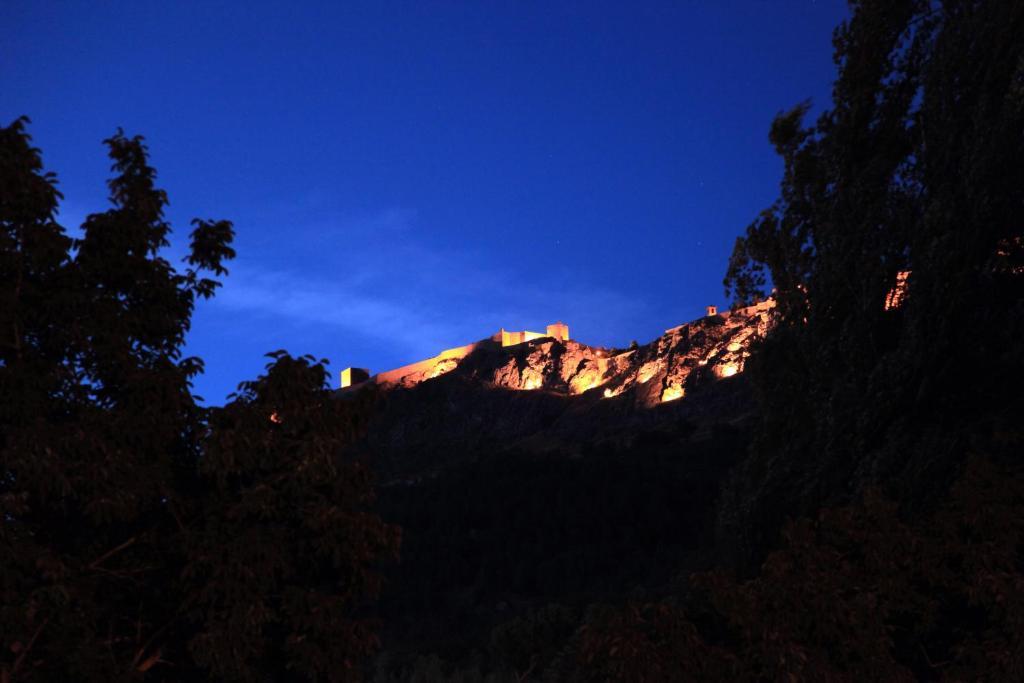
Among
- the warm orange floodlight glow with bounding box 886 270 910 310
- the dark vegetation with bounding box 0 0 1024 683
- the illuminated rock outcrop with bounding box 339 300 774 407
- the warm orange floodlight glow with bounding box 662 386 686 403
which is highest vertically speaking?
the illuminated rock outcrop with bounding box 339 300 774 407

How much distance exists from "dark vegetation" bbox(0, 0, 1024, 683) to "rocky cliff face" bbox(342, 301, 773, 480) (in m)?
55.2

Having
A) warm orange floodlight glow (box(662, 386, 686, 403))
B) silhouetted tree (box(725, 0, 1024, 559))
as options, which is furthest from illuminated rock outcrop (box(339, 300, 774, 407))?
silhouetted tree (box(725, 0, 1024, 559))

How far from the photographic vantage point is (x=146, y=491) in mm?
8641

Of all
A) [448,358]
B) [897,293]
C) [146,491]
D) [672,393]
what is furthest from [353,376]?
[146,491]

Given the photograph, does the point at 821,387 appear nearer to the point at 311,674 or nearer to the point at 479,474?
the point at 311,674

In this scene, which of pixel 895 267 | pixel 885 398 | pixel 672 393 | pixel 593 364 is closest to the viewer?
pixel 885 398

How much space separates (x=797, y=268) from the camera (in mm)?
16641

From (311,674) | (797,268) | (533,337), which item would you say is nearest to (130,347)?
(311,674)

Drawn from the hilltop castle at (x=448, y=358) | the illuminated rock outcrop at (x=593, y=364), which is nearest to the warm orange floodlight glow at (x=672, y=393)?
the illuminated rock outcrop at (x=593, y=364)

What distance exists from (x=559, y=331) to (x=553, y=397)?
→ 55.3 ft

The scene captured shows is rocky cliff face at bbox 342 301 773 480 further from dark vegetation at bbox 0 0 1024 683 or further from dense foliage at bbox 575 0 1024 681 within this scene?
dark vegetation at bbox 0 0 1024 683

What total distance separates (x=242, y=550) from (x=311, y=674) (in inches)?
45.7

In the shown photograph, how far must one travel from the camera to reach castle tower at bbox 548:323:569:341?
364 feet

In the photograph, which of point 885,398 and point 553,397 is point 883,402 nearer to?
point 885,398
